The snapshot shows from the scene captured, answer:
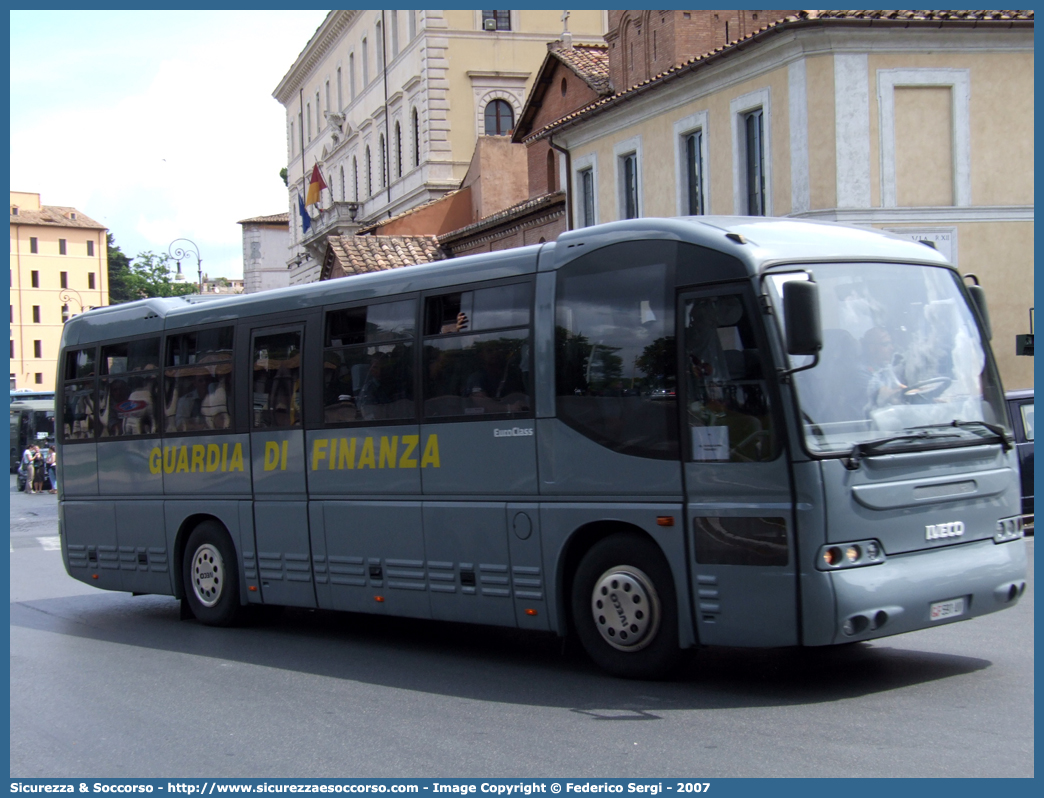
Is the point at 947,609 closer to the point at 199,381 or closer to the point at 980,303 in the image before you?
the point at 980,303

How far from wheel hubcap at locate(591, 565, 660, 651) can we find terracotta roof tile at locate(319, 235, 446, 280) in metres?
36.1

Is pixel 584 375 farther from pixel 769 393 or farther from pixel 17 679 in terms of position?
pixel 17 679

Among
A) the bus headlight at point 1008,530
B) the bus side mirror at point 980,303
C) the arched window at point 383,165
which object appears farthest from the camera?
the arched window at point 383,165

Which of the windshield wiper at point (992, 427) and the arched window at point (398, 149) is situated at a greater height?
the arched window at point (398, 149)

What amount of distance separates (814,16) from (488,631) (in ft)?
60.1

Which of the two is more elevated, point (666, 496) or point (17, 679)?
point (666, 496)

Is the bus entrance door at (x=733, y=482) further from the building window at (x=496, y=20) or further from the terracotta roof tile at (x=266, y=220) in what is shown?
the terracotta roof tile at (x=266, y=220)

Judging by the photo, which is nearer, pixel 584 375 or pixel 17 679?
pixel 584 375

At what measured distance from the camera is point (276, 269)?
10344 cm

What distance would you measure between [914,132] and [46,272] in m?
101

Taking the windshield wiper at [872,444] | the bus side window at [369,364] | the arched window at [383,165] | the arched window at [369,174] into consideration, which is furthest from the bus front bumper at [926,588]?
the arched window at [369,174]

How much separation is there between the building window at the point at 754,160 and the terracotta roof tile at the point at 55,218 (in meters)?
95.2

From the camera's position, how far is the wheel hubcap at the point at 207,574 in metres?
12.6

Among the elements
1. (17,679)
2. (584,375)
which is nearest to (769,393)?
(584,375)
